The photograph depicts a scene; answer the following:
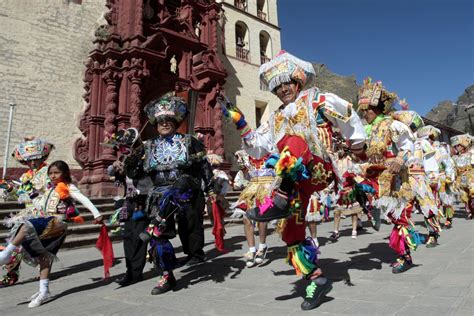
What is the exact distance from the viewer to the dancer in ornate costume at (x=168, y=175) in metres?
3.57

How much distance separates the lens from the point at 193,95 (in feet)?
16.1

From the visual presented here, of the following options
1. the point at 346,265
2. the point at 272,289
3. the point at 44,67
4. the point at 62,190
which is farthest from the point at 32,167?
→ the point at 44,67

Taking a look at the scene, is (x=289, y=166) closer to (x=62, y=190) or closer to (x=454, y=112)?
(x=62, y=190)

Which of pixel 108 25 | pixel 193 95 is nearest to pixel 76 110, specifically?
pixel 108 25

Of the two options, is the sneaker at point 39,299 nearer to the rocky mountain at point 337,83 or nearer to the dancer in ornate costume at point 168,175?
the dancer in ornate costume at point 168,175

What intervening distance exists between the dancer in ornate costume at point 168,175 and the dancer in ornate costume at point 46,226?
0.77 m

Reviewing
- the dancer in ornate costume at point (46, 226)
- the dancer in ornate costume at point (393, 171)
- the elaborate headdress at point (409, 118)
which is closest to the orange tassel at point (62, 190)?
the dancer in ornate costume at point (46, 226)

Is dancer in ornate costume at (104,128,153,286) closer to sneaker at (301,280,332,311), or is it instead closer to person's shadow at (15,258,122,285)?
person's shadow at (15,258,122,285)

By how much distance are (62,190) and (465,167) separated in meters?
11.0

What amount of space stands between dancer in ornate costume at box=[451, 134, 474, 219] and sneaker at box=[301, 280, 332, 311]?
30.3ft

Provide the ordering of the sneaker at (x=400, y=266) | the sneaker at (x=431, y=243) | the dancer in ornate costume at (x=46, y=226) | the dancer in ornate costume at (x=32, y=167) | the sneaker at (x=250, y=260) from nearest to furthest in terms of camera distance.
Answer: the dancer in ornate costume at (x=46, y=226)
the sneaker at (x=400, y=266)
the dancer in ornate costume at (x=32, y=167)
the sneaker at (x=250, y=260)
the sneaker at (x=431, y=243)

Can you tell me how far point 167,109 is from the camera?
157 inches

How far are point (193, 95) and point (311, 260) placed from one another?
3.02 metres

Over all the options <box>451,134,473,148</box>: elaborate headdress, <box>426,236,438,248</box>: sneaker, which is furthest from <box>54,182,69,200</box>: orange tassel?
<box>451,134,473,148</box>: elaborate headdress
